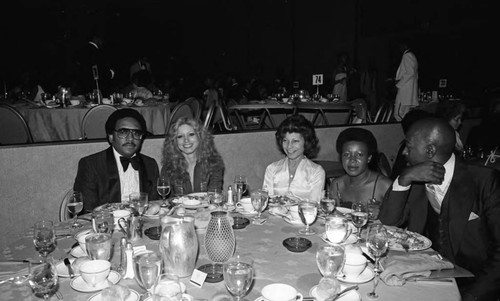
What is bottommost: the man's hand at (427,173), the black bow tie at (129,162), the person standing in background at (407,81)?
the black bow tie at (129,162)

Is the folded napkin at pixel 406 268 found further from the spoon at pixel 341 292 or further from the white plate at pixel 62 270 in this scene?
the white plate at pixel 62 270

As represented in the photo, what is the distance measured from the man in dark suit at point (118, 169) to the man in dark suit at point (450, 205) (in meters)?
1.86

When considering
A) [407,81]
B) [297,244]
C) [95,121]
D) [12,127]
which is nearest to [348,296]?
[297,244]

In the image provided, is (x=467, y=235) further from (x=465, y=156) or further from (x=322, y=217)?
(x=465, y=156)

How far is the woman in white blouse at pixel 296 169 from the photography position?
305cm

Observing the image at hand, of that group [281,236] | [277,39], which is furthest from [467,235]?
[277,39]

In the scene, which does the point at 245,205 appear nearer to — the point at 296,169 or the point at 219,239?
the point at 219,239

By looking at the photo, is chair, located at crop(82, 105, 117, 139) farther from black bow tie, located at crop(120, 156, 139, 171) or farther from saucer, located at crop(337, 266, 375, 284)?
saucer, located at crop(337, 266, 375, 284)

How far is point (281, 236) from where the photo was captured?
6.07ft

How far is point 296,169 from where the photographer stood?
10.3ft

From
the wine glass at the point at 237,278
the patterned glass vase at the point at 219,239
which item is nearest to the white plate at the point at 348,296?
the wine glass at the point at 237,278

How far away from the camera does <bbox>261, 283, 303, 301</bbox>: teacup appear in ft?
3.92

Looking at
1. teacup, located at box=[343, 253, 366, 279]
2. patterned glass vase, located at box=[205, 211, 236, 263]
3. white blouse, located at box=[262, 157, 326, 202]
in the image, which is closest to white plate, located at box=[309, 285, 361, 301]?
teacup, located at box=[343, 253, 366, 279]

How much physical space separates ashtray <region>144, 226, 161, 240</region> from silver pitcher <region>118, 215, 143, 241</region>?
7 cm
